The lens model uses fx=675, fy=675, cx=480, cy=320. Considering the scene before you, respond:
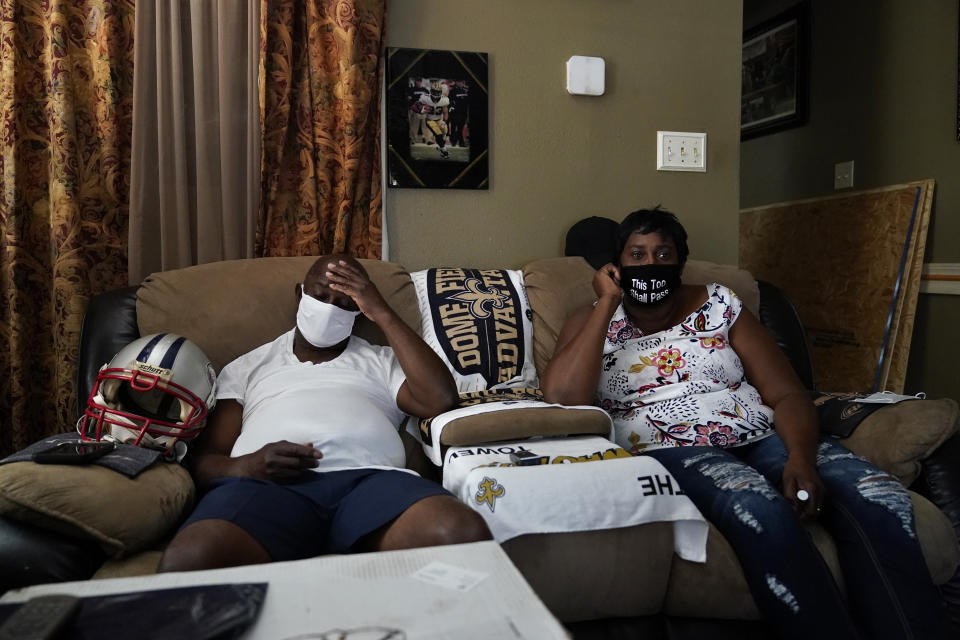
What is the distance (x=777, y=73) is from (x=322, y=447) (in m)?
3.77

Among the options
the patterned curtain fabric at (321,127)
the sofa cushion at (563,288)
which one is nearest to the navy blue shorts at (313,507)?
the sofa cushion at (563,288)

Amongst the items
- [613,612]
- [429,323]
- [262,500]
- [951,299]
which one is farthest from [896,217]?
[262,500]

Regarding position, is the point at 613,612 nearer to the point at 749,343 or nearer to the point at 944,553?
the point at 944,553

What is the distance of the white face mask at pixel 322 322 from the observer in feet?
5.40

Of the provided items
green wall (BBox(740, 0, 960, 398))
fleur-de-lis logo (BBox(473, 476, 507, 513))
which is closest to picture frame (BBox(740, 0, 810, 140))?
green wall (BBox(740, 0, 960, 398))

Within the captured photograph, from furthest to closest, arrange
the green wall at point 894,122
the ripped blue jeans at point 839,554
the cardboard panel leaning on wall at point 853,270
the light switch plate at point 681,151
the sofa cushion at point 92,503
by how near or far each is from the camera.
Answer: the cardboard panel leaning on wall at point 853,270 → the green wall at point 894,122 → the light switch plate at point 681,151 → the ripped blue jeans at point 839,554 → the sofa cushion at point 92,503

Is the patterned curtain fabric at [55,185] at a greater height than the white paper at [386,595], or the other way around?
the patterned curtain fabric at [55,185]

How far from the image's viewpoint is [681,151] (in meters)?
2.53

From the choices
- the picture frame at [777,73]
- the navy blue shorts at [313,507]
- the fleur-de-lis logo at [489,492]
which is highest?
the picture frame at [777,73]

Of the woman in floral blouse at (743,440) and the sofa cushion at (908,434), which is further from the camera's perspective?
the sofa cushion at (908,434)

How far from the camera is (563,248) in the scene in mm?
2465

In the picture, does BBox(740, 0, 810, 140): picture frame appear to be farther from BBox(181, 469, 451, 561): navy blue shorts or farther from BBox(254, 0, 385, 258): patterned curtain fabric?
BBox(181, 469, 451, 561): navy blue shorts

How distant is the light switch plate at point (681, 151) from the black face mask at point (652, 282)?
85 cm

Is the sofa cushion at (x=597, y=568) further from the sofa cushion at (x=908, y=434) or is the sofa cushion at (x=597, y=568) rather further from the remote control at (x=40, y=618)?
the remote control at (x=40, y=618)
